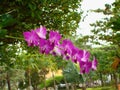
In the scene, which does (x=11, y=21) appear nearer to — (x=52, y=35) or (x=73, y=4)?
(x=52, y=35)

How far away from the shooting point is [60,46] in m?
Answer: 1.89

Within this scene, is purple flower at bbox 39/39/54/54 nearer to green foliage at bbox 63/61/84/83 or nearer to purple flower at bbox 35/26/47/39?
purple flower at bbox 35/26/47/39

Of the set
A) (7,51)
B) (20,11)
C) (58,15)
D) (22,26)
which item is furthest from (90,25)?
(20,11)

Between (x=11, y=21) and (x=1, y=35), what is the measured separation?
0.34 feet

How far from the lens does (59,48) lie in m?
1.89

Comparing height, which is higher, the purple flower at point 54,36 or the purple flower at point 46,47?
the purple flower at point 54,36

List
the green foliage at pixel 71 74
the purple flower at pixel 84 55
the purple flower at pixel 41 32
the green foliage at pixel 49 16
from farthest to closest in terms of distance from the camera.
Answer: the green foliage at pixel 71 74 → the green foliage at pixel 49 16 → the purple flower at pixel 84 55 → the purple flower at pixel 41 32

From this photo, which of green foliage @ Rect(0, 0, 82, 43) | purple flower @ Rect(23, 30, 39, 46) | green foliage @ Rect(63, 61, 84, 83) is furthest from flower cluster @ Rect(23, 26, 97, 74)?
green foliage @ Rect(63, 61, 84, 83)

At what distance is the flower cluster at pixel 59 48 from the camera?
1.81 metres

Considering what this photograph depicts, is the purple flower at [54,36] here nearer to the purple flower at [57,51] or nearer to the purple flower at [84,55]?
the purple flower at [57,51]

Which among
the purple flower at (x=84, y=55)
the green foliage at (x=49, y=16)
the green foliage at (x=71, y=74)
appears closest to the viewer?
the purple flower at (x=84, y=55)

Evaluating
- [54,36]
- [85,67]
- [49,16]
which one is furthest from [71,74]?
[54,36]

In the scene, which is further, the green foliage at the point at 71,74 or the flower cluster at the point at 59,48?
the green foliage at the point at 71,74

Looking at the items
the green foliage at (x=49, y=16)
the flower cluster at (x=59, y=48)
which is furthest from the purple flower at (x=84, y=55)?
the green foliage at (x=49, y=16)
